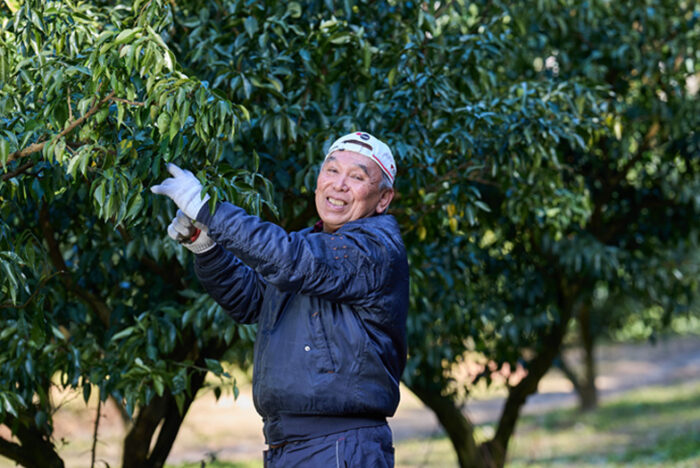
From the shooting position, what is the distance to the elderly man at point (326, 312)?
8.13 feet

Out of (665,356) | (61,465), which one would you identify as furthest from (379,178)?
(665,356)

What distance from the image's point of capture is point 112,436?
17172 mm

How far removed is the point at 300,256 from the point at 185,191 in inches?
15.8

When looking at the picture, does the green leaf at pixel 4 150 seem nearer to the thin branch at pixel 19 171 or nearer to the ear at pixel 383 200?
the thin branch at pixel 19 171

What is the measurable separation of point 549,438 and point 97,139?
44.5ft

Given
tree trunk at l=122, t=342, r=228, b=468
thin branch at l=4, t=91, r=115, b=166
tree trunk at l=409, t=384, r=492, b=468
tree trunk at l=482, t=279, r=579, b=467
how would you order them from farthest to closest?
tree trunk at l=482, t=279, r=579, b=467 < tree trunk at l=409, t=384, r=492, b=468 < tree trunk at l=122, t=342, r=228, b=468 < thin branch at l=4, t=91, r=115, b=166

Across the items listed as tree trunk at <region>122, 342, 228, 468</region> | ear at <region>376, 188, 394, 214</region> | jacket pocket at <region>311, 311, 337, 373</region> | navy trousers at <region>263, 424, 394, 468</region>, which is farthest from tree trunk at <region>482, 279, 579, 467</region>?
jacket pocket at <region>311, 311, 337, 373</region>

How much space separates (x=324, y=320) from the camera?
8.75 ft

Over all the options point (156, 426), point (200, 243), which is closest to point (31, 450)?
point (156, 426)

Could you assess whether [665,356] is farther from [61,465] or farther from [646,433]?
[61,465]

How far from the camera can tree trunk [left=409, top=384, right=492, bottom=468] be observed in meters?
7.39

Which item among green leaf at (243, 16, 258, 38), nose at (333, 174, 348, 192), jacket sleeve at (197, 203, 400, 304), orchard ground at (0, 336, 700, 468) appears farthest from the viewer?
orchard ground at (0, 336, 700, 468)

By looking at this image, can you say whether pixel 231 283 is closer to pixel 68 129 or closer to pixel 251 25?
pixel 68 129

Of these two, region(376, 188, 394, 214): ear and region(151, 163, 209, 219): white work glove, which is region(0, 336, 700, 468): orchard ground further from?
region(151, 163, 209, 219): white work glove
